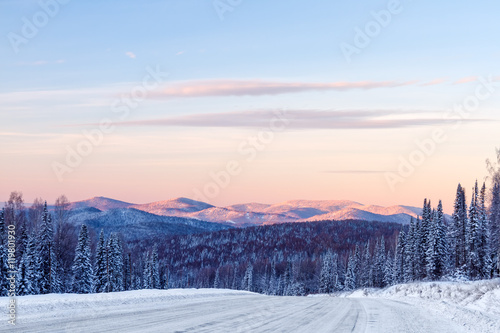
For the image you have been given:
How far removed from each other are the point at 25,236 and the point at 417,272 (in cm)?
5669

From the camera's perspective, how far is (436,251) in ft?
221

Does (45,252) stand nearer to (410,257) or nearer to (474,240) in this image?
(474,240)

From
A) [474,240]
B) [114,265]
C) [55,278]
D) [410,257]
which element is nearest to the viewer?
[55,278]

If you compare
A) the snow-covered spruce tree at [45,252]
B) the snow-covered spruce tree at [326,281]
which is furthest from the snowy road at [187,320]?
the snow-covered spruce tree at [326,281]

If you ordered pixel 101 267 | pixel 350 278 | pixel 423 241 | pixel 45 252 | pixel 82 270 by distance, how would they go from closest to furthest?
pixel 45 252 → pixel 82 270 → pixel 101 267 → pixel 423 241 → pixel 350 278

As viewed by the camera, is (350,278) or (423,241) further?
(350,278)

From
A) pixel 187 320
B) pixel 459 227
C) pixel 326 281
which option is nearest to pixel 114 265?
pixel 459 227

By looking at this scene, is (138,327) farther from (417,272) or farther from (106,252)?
(417,272)

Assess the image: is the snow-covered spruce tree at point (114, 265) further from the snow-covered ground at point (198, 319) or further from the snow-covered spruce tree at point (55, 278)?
the snow-covered ground at point (198, 319)

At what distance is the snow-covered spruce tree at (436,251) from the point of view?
66.8m

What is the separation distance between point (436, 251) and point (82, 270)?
157ft

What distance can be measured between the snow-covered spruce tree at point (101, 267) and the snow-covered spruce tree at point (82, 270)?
300cm

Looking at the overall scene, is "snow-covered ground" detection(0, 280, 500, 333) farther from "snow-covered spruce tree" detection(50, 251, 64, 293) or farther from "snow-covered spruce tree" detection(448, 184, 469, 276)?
"snow-covered spruce tree" detection(448, 184, 469, 276)

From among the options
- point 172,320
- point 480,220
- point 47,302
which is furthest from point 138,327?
point 480,220
